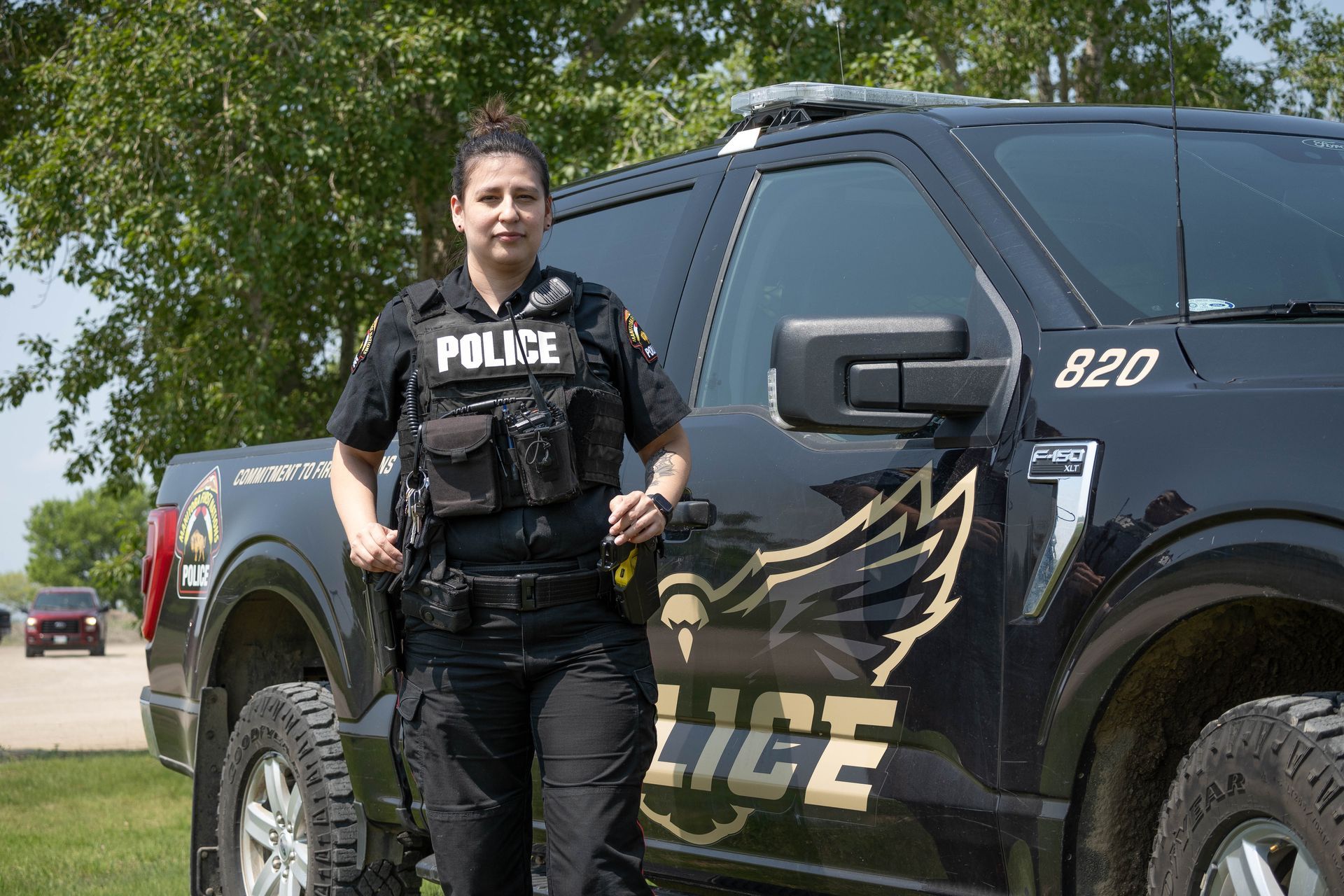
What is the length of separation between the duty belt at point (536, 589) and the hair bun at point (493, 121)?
88cm

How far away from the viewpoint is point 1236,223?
9.66ft

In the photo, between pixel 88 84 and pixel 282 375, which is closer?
pixel 88 84

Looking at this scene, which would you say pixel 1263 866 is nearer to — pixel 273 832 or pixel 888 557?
pixel 888 557

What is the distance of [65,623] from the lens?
1607 inches

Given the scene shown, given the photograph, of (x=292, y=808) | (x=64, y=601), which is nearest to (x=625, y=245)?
(x=292, y=808)

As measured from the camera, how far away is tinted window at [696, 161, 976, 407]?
122 inches

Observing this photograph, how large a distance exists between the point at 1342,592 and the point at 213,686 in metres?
3.56

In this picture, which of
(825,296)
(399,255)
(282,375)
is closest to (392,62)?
(399,255)

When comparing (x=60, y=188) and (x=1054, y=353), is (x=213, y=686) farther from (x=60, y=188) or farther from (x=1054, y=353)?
(x=60, y=188)

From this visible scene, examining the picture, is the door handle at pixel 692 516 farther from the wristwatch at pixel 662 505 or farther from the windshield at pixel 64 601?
the windshield at pixel 64 601

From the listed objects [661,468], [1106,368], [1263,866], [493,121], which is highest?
[493,121]

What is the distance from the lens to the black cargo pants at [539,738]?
9.15 feet

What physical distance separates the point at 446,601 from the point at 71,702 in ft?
74.0

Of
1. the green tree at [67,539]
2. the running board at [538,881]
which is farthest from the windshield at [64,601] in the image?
the green tree at [67,539]
